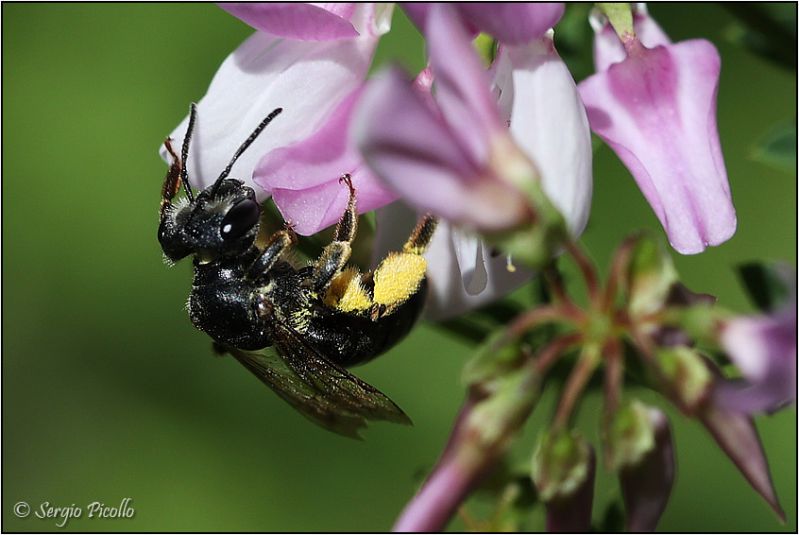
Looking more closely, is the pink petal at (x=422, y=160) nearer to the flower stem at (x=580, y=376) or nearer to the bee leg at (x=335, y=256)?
the flower stem at (x=580, y=376)

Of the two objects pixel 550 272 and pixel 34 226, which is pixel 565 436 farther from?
pixel 34 226

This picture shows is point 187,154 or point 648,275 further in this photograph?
point 187,154

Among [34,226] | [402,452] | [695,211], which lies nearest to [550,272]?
[695,211]

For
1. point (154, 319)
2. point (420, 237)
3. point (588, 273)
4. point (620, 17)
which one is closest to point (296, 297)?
point (420, 237)

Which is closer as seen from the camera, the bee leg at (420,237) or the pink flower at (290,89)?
the pink flower at (290,89)

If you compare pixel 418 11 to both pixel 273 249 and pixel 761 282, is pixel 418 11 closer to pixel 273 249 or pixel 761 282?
pixel 273 249

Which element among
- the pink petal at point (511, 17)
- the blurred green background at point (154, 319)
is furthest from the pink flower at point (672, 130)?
the blurred green background at point (154, 319)
